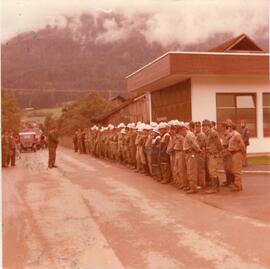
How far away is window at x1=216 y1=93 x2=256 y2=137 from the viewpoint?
22031 millimetres

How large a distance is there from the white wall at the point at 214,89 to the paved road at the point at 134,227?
27.3 ft

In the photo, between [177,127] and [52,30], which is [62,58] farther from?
[177,127]

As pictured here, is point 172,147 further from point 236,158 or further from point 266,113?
point 266,113

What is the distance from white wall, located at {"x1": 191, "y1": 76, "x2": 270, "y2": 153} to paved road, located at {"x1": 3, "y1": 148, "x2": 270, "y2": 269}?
8.33m

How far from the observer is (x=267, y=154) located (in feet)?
72.4

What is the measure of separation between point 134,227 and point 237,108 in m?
14.8

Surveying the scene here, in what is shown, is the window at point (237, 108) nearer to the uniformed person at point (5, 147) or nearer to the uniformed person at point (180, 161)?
the uniformed person at point (5, 147)

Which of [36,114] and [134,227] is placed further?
[36,114]

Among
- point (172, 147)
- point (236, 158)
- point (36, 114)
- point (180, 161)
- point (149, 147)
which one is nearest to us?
point (36, 114)

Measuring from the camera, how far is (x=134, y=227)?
324 inches

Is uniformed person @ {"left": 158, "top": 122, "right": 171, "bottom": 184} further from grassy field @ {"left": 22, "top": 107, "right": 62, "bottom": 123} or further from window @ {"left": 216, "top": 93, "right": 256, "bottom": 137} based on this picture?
window @ {"left": 216, "top": 93, "right": 256, "bottom": 137}

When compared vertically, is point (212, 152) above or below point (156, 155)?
above

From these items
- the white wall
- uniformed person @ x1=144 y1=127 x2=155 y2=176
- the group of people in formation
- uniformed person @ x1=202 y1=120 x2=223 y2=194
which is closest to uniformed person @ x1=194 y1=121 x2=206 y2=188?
the group of people in formation

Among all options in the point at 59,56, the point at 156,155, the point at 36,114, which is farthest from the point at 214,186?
the point at 59,56
